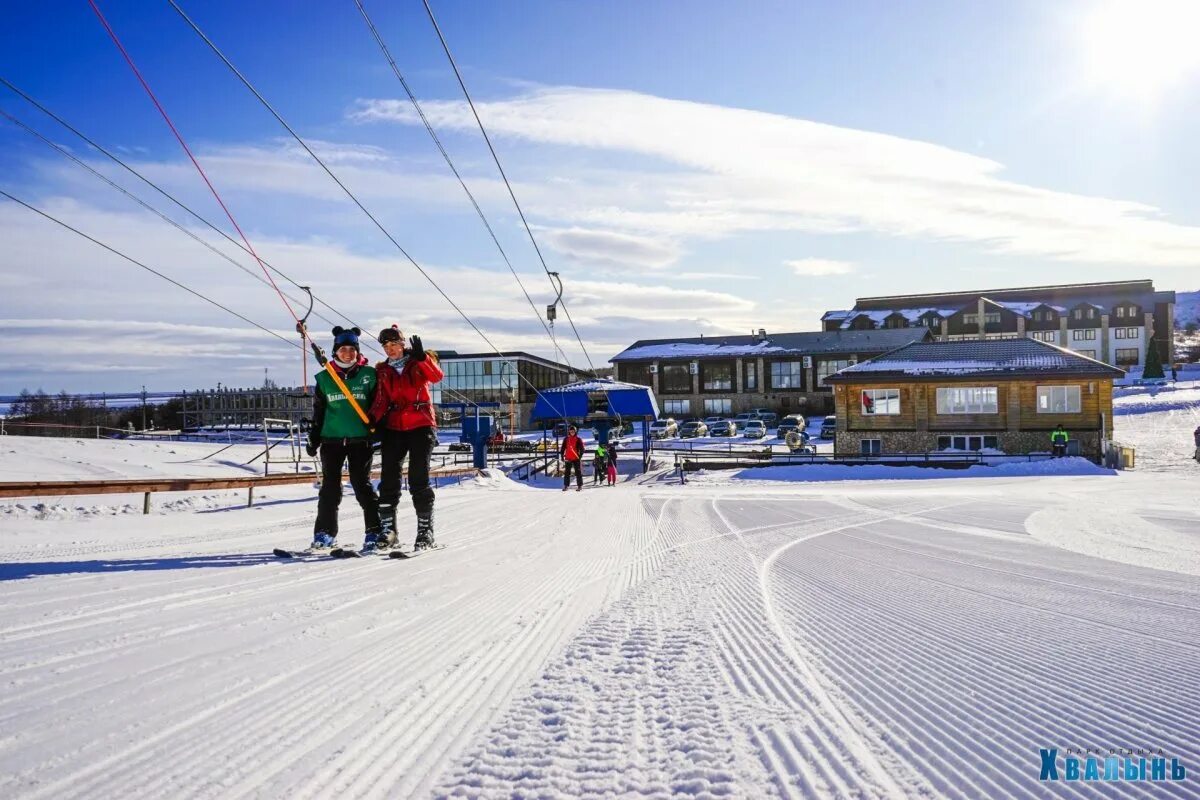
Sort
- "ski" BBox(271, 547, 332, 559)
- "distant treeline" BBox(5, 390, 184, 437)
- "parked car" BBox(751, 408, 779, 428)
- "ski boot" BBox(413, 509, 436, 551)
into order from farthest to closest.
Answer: "parked car" BBox(751, 408, 779, 428)
"distant treeline" BBox(5, 390, 184, 437)
"ski boot" BBox(413, 509, 436, 551)
"ski" BBox(271, 547, 332, 559)

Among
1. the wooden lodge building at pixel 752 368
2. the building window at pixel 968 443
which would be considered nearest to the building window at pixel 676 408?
the wooden lodge building at pixel 752 368

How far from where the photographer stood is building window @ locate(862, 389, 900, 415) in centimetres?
3988

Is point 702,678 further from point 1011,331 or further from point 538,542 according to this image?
point 1011,331

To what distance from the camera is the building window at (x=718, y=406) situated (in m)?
78.9

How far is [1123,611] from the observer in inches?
171

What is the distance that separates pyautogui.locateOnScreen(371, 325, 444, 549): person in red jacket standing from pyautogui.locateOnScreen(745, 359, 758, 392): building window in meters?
73.0

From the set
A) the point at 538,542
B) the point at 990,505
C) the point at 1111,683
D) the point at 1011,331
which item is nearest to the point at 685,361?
the point at 1011,331

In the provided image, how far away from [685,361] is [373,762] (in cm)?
7848

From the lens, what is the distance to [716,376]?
79500 mm

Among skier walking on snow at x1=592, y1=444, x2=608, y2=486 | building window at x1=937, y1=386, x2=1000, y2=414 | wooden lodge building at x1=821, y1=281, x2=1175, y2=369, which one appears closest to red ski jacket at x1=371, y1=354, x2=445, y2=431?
skier walking on snow at x1=592, y1=444, x2=608, y2=486

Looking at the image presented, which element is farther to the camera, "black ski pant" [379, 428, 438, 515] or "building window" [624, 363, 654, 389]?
"building window" [624, 363, 654, 389]

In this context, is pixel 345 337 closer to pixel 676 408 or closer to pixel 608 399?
pixel 608 399

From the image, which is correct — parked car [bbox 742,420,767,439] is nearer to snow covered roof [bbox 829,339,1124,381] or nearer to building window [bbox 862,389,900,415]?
snow covered roof [bbox 829,339,1124,381]

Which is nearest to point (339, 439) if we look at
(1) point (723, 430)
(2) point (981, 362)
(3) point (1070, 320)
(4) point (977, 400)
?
(4) point (977, 400)
